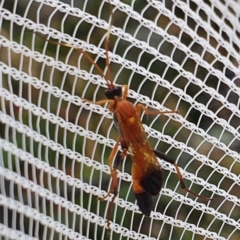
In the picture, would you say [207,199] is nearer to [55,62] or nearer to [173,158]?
[173,158]

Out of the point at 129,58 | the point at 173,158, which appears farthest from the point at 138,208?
the point at 129,58

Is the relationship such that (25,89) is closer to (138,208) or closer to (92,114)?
(92,114)

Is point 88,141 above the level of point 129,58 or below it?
below

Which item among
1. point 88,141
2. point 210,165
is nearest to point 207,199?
point 210,165

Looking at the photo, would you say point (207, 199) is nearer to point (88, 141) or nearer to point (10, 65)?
point (88, 141)
